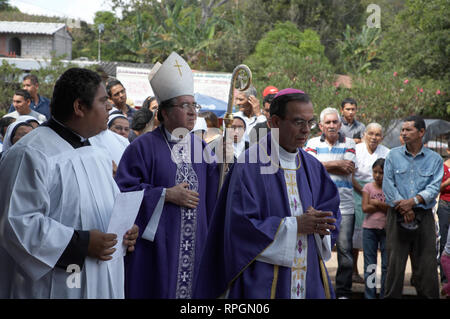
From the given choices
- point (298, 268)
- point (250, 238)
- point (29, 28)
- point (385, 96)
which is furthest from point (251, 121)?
point (29, 28)

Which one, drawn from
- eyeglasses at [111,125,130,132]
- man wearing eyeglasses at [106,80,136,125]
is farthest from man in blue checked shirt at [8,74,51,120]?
eyeglasses at [111,125,130,132]

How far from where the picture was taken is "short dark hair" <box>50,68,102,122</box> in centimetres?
308

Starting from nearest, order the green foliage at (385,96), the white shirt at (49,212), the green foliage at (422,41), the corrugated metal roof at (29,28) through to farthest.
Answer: the white shirt at (49,212) < the green foliage at (385,96) < the green foliage at (422,41) < the corrugated metal roof at (29,28)

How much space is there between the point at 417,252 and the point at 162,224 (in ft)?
11.4

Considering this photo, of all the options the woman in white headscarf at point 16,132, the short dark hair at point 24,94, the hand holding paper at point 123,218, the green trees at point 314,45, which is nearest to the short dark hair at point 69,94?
the hand holding paper at point 123,218

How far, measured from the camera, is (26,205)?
111 inches

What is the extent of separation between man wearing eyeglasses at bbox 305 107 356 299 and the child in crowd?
22cm

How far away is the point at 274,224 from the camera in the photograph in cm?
348

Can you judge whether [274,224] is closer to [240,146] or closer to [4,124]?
[240,146]

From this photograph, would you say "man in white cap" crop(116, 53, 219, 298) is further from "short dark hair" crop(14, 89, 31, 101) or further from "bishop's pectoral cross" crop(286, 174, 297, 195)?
"short dark hair" crop(14, 89, 31, 101)

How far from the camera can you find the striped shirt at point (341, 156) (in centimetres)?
700

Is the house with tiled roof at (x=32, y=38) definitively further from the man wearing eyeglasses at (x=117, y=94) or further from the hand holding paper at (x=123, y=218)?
the hand holding paper at (x=123, y=218)

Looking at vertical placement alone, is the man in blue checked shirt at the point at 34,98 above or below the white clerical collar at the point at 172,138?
above

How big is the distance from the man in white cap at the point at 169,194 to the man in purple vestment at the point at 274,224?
33.2 inches
